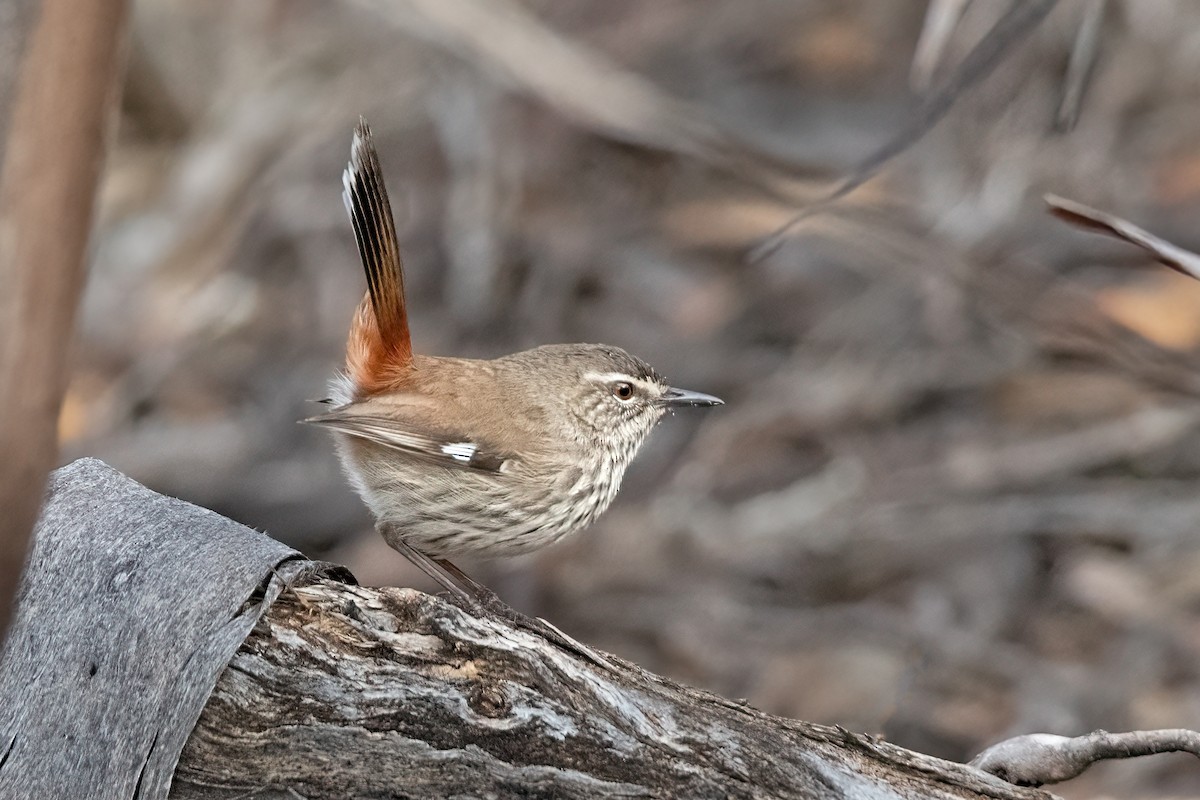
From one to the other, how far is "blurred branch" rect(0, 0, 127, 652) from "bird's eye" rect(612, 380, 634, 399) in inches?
134

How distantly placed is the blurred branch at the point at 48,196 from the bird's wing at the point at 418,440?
246cm

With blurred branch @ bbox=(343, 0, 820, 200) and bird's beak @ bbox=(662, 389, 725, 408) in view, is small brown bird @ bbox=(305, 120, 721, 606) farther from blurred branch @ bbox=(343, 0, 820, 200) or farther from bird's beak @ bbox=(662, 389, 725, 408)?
blurred branch @ bbox=(343, 0, 820, 200)

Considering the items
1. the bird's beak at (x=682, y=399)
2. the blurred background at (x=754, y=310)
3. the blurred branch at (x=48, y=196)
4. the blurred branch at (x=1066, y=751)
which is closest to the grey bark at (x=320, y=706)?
the blurred branch at (x=1066, y=751)

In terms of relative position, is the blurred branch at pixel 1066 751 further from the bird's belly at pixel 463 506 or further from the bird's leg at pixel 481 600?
the bird's belly at pixel 463 506

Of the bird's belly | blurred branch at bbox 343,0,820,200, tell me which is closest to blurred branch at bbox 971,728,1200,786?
the bird's belly

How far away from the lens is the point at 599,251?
7047 mm

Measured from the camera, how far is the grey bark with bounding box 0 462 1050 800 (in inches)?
95.3

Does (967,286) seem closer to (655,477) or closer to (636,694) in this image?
(655,477)

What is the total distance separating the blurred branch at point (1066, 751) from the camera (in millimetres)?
2818

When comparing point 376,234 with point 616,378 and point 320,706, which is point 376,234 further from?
point 320,706

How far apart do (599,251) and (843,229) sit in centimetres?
213

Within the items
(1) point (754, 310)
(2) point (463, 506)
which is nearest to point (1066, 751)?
(2) point (463, 506)

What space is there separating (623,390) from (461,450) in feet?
2.77

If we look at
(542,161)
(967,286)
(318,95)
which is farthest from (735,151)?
(318,95)
